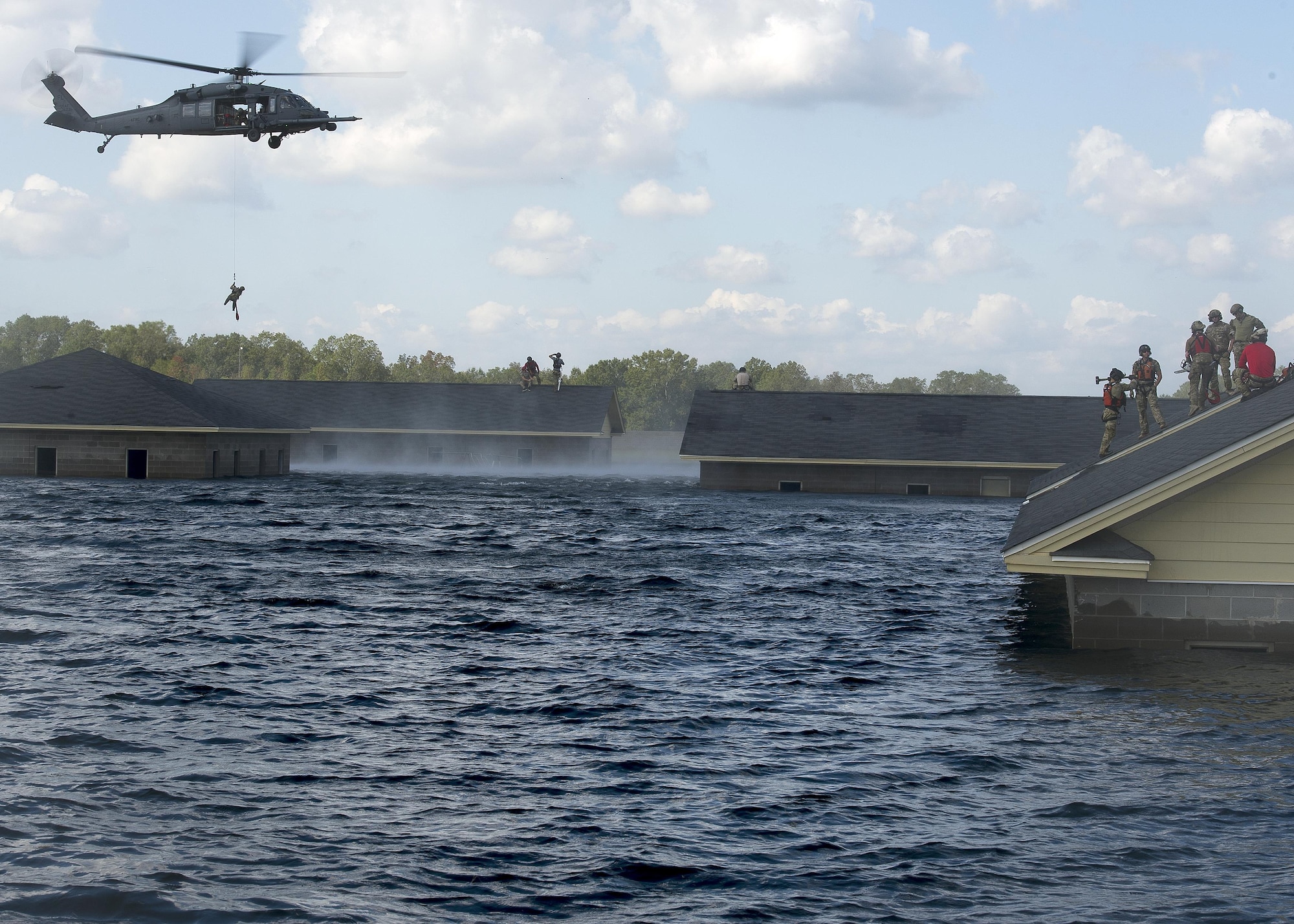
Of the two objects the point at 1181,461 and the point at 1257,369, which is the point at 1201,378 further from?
the point at 1181,461

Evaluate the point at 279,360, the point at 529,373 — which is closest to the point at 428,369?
the point at 279,360

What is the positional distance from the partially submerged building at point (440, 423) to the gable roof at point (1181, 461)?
5543cm

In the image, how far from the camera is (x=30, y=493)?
4597 cm

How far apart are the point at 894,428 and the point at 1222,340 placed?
34.8 m

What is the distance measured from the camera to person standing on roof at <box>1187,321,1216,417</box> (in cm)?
2692

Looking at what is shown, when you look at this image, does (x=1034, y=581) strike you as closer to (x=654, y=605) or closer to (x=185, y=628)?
(x=654, y=605)

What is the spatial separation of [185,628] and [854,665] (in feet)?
32.1

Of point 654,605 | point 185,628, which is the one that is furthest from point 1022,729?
point 185,628

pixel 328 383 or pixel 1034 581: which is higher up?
pixel 328 383

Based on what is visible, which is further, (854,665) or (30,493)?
(30,493)

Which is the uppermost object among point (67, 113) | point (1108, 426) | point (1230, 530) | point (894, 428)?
point (67, 113)

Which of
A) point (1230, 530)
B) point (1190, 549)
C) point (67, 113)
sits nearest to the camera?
point (1230, 530)

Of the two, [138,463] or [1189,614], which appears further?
[138,463]

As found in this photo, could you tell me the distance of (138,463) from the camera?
5750cm
